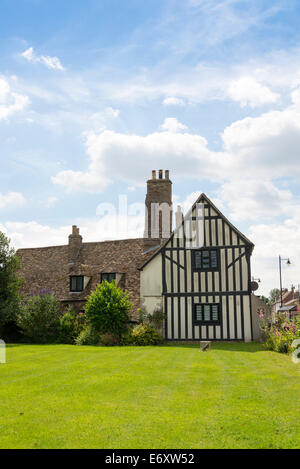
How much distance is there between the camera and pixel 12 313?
80.9 feet

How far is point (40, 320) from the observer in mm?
24500

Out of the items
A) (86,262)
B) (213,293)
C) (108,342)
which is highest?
(86,262)

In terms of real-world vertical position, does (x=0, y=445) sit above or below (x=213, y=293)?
below

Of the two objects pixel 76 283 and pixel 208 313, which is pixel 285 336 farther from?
pixel 76 283

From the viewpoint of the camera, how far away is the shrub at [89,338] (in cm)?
2216

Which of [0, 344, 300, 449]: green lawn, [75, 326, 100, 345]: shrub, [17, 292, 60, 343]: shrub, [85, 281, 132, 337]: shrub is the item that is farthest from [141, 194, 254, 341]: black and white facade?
[0, 344, 300, 449]: green lawn

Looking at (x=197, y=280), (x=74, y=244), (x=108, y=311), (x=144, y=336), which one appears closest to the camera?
(x=108, y=311)

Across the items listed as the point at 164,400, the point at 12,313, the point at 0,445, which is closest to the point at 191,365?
the point at 164,400

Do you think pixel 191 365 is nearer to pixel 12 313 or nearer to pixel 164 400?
pixel 164 400

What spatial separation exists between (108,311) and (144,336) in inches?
88.6

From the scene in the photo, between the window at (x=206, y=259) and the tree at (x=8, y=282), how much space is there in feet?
34.5

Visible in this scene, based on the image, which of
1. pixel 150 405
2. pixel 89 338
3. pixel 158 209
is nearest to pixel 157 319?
pixel 89 338

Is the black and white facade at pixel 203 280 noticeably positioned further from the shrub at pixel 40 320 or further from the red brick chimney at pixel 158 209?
the shrub at pixel 40 320

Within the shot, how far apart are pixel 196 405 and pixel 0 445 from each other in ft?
11.2
